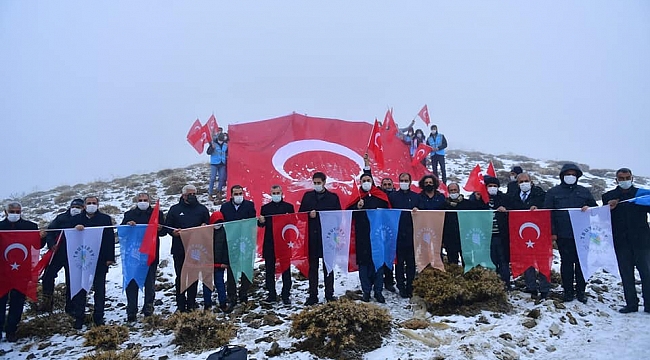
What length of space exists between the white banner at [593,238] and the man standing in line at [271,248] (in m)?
5.17

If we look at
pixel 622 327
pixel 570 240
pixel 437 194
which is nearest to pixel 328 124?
pixel 437 194

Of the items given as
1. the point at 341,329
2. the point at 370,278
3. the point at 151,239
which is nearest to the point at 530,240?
the point at 370,278

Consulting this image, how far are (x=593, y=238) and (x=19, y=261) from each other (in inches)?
390

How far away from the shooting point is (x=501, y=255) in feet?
26.1

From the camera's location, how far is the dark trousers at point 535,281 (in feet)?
24.7

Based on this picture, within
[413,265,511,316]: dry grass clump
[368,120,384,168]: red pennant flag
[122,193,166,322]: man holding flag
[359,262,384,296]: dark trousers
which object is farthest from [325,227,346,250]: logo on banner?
[122,193,166,322]: man holding flag

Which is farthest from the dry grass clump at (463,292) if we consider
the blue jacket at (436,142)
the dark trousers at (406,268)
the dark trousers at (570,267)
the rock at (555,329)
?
the blue jacket at (436,142)

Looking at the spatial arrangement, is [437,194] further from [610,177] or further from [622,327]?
[610,177]

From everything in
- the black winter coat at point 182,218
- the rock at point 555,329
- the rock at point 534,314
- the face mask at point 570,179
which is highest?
the face mask at point 570,179

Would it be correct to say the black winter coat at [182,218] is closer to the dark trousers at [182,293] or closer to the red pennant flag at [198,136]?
the dark trousers at [182,293]

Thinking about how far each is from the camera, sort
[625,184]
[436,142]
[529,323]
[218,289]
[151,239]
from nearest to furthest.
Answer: [529,323], [625,184], [151,239], [218,289], [436,142]

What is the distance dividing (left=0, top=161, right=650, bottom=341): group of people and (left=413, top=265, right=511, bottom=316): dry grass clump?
22.7 inches

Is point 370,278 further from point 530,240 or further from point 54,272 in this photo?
point 54,272

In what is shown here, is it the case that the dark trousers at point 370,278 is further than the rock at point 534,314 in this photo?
Yes
